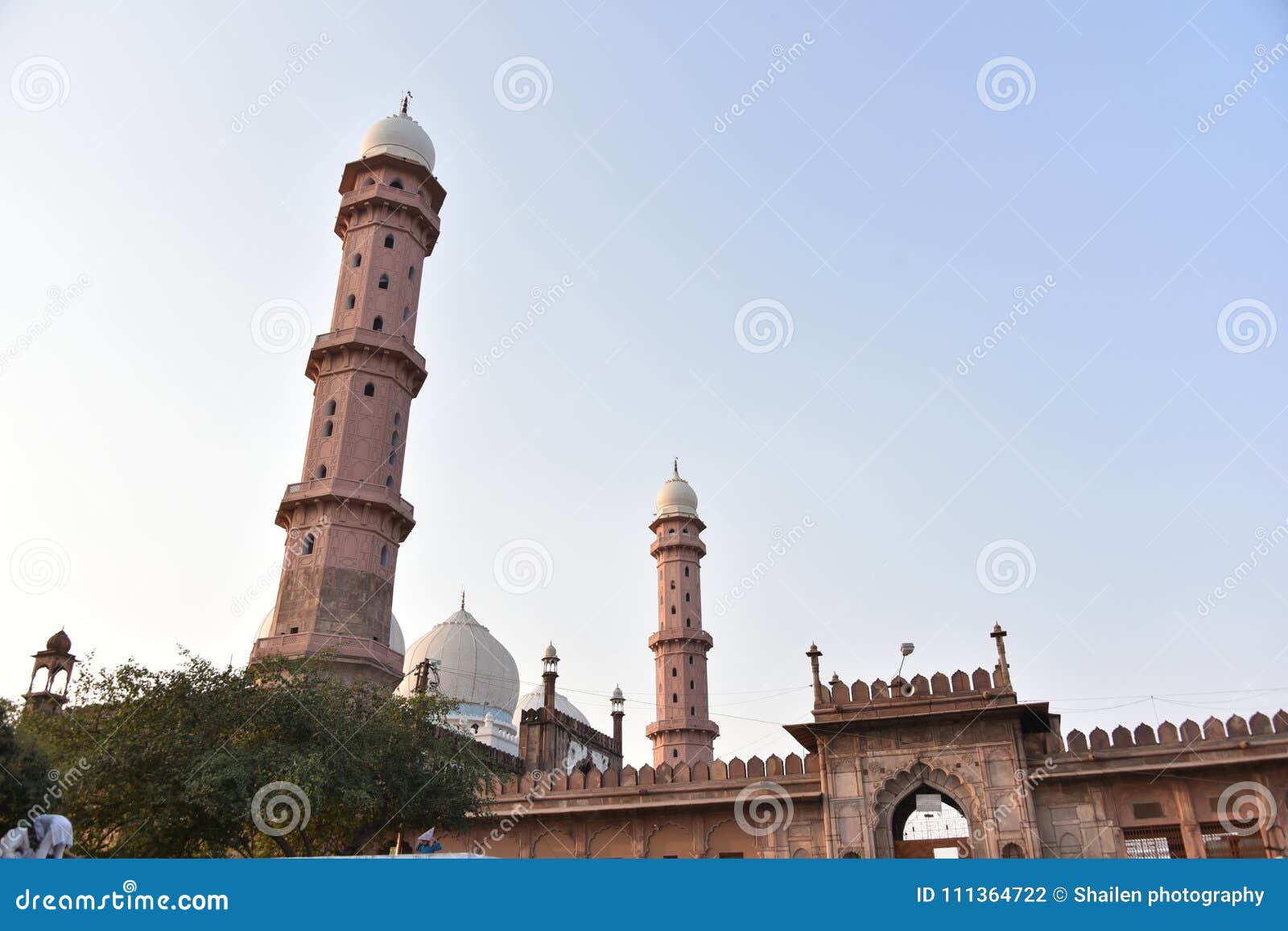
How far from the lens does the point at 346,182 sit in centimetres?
4038

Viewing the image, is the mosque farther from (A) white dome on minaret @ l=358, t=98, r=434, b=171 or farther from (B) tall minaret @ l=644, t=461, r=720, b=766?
(B) tall minaret @ l=644, t=461, r=720, b=766

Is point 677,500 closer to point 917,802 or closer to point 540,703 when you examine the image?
point 540,703

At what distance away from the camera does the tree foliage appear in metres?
18.9

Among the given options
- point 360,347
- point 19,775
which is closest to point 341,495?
point 360,347

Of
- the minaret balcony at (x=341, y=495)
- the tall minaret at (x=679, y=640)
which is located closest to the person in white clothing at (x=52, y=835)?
the minaret balcony at (x=341, y=495)

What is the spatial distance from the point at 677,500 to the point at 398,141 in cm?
2580

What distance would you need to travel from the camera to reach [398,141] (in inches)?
1591

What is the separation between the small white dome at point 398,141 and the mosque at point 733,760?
0.10 metres

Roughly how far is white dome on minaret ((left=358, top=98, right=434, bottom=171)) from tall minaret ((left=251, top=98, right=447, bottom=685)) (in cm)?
6

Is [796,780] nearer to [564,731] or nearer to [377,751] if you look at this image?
[377,751]

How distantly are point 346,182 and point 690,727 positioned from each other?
31589 millimetres

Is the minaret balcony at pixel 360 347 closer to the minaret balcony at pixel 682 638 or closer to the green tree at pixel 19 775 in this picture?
the green tree at pixel 19 775

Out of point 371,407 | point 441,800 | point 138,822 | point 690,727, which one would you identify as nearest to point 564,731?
point 690,727

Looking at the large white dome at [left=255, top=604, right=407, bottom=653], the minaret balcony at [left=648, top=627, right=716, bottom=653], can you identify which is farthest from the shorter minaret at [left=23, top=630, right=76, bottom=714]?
the minaret balcony at [left=648, top=627, right=716, bottom=653]
